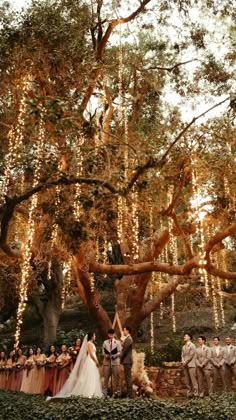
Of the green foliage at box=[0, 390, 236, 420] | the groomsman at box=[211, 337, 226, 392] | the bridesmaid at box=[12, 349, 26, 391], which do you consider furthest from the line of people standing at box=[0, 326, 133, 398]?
the groomsman at box=[211, 337, 226, 392]

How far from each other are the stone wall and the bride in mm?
3452

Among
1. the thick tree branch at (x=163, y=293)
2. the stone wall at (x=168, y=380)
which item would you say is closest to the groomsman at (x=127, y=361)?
the thick tree branch at (x=163, y=293)

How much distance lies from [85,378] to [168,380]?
12.8 feet

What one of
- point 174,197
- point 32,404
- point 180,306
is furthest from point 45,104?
point 180,306

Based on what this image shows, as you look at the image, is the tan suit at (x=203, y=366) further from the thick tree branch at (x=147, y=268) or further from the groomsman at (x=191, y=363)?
the thick tree branch at (x=147, y=268)

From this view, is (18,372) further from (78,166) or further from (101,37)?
(101,37)

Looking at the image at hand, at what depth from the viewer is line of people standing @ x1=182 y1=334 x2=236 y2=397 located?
8703 millimetres

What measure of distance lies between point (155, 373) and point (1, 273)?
538 centimetres

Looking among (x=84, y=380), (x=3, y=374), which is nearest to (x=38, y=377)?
(x=3, y=374)

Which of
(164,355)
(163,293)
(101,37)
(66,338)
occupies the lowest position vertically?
(164,355)

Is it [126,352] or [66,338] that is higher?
[66,338]

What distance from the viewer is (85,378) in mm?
7707

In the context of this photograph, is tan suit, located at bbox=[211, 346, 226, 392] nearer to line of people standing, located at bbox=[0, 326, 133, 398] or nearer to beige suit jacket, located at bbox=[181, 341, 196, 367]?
beige suit jacket, located at bbox=[181, 341, 196, 367]

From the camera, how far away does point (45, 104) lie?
16.3 feet
